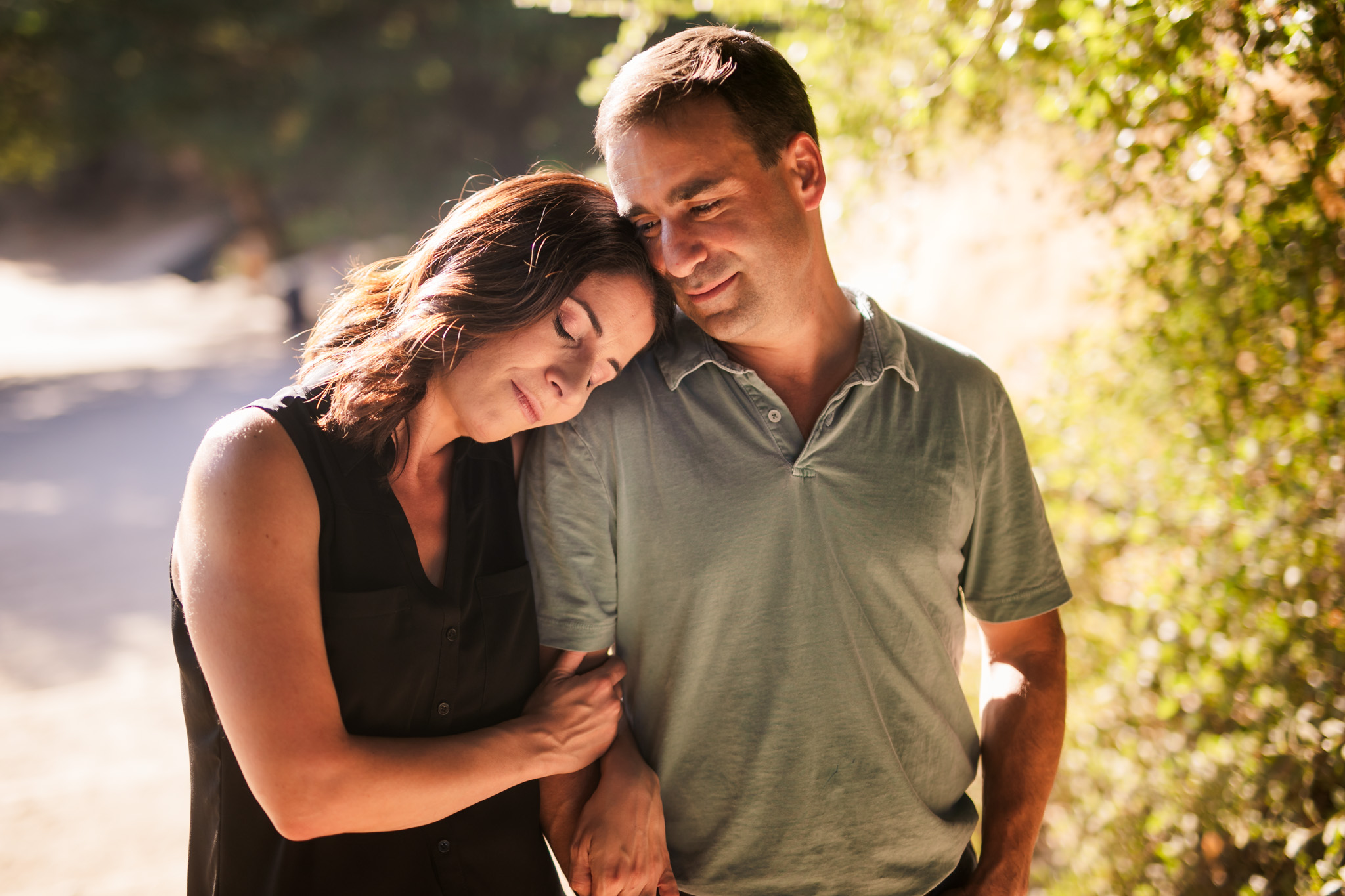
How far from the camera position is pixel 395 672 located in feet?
4.25

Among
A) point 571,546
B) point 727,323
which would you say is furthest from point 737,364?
point 571,546

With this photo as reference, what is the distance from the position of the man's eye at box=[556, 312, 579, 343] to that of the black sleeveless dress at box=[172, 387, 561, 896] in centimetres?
23

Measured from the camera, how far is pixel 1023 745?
162 centimetres

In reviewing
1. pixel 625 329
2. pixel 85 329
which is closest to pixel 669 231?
pixel 625 329

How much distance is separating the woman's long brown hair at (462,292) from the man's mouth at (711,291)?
0.32ft

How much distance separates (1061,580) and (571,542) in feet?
2.89

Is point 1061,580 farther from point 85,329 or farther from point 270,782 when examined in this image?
point 85,329

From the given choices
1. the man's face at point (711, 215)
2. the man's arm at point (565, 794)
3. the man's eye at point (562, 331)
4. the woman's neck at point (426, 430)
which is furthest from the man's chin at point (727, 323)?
the man's arm at point (565, 794)

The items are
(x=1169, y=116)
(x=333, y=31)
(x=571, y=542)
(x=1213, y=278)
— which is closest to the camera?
(x=571, y=542)

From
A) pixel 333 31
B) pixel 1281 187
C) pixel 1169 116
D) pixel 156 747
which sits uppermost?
pixel 333 31

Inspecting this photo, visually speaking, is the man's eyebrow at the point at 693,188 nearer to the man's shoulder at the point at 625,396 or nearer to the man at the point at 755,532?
the man at the point at 755,532

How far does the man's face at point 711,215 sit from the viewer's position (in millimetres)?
1406

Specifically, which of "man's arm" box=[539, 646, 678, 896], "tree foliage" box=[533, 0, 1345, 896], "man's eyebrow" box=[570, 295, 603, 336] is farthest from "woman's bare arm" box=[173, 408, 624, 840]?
"tree foliage" box=[533, 0, 1345, 896]

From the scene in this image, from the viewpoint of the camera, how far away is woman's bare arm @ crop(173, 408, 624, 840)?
3.79ft
